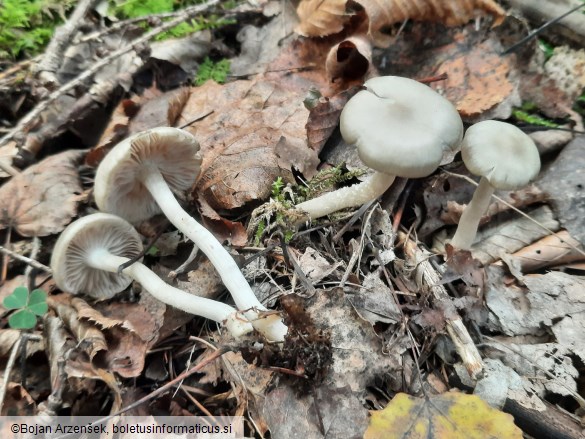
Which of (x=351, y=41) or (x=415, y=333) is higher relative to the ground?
(x=351, y=41)

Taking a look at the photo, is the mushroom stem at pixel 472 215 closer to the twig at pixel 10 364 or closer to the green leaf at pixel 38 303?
the green leaf at pixel 38 303

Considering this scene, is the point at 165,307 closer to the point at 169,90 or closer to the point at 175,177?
the point at 175,177

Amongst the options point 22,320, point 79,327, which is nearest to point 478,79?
point 79,327

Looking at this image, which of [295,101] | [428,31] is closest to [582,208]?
[428,31]

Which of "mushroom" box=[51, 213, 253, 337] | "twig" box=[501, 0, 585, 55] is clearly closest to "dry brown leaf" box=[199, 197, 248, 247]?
"mushroom" box=[51, 213, 253, 337]

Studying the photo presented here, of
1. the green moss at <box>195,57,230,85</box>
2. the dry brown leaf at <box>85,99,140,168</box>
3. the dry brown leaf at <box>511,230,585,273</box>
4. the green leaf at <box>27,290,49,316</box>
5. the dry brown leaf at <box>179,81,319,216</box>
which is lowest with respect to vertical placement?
the dry brown leaf at <box>511,230,585,273</box>

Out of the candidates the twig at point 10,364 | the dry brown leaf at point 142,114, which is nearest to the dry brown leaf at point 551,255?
the dry brown leaf at point 142,114

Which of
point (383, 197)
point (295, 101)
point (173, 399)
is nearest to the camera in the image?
point (173, 399)

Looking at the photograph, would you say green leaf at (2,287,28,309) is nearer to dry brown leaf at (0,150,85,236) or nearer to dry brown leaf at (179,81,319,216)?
dry brown leaf at (0,150,85,236)
